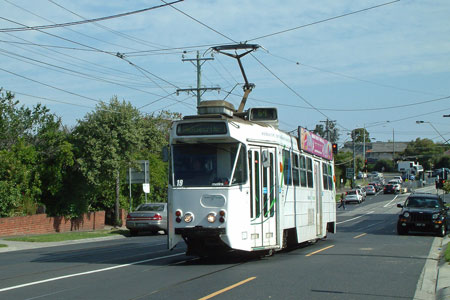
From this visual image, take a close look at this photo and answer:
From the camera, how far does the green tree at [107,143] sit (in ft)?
98.4

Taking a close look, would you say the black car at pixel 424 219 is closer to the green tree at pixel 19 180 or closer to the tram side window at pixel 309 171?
the tram side window at pixel 309 171

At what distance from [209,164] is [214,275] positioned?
2.59 meters

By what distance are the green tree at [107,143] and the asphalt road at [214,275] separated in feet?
45.2

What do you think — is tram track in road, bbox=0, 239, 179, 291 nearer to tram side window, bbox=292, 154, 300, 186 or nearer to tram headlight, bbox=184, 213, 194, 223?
tram headlight, bbox=184, 213, 194, 223

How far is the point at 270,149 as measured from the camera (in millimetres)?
14086

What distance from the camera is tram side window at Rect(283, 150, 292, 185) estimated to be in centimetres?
1493

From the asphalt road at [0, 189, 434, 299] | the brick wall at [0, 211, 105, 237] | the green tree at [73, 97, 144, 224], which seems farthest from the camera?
the green tree at [73, 97, 144, 224]

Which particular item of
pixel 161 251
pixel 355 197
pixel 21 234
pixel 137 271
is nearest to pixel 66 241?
pixel 21 234

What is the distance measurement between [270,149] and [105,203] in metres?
Result: 22.3

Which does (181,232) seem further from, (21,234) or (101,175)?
(101,175)

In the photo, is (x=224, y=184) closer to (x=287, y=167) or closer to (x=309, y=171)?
→ (x=287, y=167)

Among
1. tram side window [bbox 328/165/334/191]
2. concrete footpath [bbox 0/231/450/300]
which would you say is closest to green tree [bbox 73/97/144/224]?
concrete footpath [bbox 0/231/450/300]

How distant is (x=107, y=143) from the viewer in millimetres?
30531

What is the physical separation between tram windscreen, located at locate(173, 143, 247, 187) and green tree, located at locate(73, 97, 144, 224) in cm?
1753
